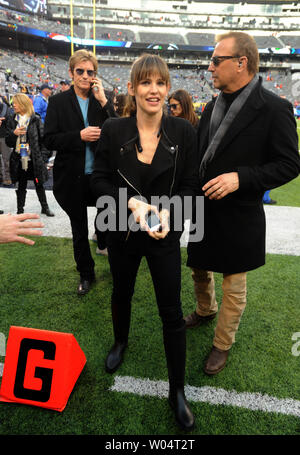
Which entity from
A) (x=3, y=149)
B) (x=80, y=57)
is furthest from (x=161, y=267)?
(x=3, y=149)

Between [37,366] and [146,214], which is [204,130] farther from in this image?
[37,366]

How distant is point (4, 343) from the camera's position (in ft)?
7.61

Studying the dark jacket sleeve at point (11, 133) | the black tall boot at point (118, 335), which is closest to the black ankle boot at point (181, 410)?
the black tall boot at point (118, 335)

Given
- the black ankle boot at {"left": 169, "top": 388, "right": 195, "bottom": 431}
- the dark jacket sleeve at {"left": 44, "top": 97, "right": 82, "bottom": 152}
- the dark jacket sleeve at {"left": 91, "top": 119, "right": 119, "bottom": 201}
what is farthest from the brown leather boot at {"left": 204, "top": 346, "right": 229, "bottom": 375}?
the dark jacket sleeve at {"left": 44, "top": 97, "right": 82, "bottom": 152}

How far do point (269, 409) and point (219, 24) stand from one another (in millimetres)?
73410

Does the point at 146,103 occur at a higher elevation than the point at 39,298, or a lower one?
higher

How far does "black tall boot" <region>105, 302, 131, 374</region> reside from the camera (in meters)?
1.98

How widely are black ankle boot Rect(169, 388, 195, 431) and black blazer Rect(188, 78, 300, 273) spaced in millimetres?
795

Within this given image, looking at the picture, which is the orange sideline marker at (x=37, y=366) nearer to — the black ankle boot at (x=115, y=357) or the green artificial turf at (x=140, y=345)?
the green artificial turf at (x=140, y=345)

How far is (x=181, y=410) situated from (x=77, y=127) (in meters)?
2.27

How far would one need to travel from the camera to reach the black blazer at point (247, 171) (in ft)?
5.53

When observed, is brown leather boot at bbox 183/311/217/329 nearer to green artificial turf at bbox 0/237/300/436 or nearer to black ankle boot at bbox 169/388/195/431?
green artificial turf at bbox 0/237/300/436
